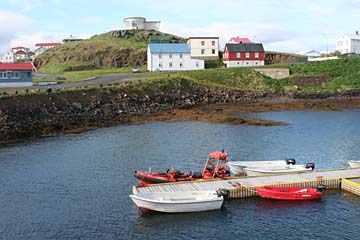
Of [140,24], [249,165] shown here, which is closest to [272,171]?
[249,165]

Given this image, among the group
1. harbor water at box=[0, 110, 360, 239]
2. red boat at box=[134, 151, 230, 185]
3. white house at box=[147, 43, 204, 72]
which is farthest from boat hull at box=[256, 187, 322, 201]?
white house at box=[147, 43, 204, 72]

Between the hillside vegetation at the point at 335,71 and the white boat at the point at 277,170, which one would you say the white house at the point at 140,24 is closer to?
the hillside vegetation at the point at 335,71

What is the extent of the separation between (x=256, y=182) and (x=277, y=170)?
420 centimetres

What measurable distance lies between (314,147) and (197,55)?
2693 inches

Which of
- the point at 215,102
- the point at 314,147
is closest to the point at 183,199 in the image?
the point at 314,147

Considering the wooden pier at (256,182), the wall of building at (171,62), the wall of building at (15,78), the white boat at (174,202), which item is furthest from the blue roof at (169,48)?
the white boat at (174,202)

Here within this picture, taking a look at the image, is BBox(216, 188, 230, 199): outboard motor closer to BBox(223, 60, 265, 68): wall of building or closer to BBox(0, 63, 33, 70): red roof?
BBox(0, 63, 33, 70): red roof

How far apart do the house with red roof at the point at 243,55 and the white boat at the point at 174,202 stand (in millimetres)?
79742

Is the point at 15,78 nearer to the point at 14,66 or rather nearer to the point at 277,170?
the point at 14,66

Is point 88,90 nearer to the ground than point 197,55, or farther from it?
nearer to the ground

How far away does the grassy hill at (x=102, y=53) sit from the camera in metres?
120

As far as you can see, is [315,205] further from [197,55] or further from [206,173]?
[197,55]

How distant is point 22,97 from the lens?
62156 mm

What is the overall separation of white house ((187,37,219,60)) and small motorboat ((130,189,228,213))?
83.8 meters
